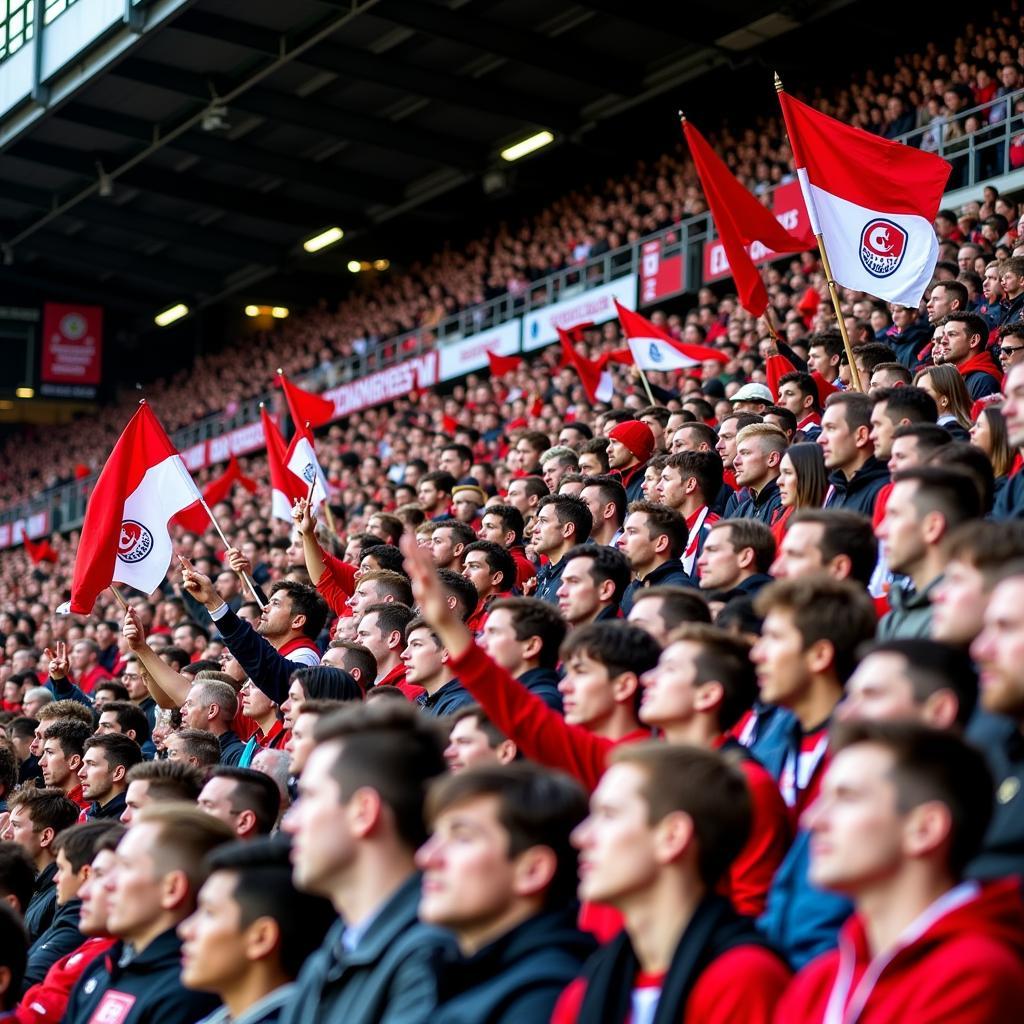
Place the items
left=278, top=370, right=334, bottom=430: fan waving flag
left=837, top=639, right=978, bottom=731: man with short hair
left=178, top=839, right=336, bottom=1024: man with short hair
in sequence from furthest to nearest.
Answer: left=278, top=370, right=334, bottom=430: fan waving flag
left=178, top=839, right=336, bottom=1024: man with short hair
left=837, top=639, right=978, bottom=731: man with short hair

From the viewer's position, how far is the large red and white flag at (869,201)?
8.90m

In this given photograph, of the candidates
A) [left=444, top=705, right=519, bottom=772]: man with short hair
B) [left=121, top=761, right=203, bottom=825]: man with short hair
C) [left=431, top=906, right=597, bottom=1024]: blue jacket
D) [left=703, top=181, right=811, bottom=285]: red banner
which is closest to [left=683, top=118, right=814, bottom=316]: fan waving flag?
[left=121, top=761, right=203, bottom=825]: man with short hair

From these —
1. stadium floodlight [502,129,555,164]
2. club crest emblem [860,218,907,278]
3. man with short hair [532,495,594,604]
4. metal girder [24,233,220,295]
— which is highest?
metal girder [24,233,220,295]

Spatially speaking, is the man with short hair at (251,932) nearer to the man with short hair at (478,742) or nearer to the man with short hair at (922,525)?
the man with short hair at (478,742)

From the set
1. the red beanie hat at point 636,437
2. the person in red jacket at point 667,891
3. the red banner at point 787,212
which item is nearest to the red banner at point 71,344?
the red banner at point 787,212

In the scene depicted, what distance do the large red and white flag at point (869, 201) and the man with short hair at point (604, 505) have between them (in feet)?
5.81

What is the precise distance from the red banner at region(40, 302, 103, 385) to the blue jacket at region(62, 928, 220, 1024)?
32.1 m

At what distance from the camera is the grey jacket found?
11.5ft

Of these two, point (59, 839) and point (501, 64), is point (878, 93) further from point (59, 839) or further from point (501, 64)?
point (59, 839)

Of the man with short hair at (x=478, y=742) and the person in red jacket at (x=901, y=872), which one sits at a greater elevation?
the man with short hair at (x=478, y=742)

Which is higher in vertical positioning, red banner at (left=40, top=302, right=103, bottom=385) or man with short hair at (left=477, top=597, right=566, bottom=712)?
red banner at (left=40, top=302, right=103, bottom=385)

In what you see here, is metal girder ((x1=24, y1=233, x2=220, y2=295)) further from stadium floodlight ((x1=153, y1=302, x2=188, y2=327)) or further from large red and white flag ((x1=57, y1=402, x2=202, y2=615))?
large red and white flag ((x1=57, y1=402, x2=202, y2=615))

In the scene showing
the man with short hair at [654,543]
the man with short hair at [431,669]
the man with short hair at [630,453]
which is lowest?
the man with short hair at [431,669]

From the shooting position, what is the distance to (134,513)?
381 inches
